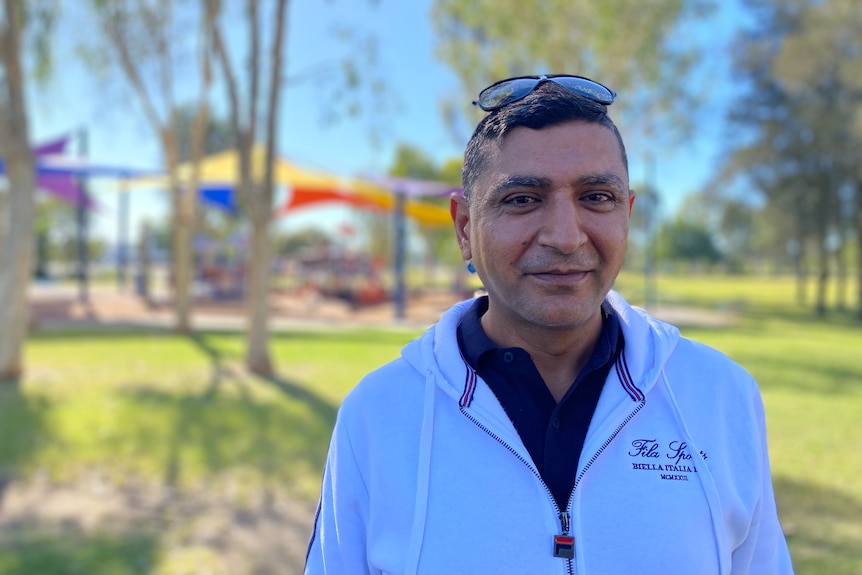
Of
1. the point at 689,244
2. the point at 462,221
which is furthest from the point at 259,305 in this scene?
the point at 689,244

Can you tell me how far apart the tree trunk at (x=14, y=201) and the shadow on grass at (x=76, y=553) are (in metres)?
4.81

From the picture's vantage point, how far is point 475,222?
155cm

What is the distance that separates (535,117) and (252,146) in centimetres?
822

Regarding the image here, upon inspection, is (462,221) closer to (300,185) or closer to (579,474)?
(579,474)

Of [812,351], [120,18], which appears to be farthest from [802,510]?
[120,18]

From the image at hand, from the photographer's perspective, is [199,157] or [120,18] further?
[199,157]

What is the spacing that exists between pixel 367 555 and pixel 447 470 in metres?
0.25

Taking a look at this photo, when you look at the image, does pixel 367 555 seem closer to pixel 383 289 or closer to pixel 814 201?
pixel 383 289

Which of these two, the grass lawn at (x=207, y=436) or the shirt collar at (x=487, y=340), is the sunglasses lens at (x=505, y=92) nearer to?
the shirt collar at (x=487, y=340)

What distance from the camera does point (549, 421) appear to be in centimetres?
147

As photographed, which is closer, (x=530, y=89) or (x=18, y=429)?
(x=530, y=89)

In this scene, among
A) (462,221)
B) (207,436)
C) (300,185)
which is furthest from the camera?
(300,185)

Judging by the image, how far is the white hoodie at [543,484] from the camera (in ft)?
4.31

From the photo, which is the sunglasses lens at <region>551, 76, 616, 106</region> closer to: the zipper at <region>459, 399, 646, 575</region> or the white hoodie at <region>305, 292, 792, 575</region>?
the white hoodie at <region>305, 292, 792, 575</region>
